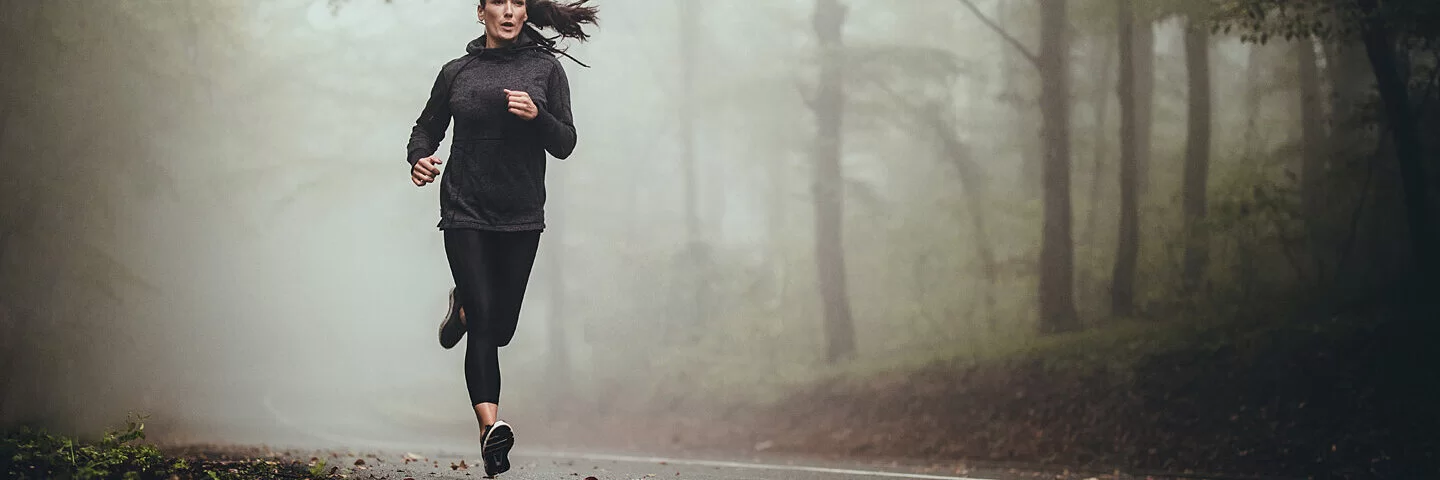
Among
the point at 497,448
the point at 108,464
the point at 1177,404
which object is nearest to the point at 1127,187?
the point at 1177,404

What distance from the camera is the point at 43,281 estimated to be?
14.4 metres

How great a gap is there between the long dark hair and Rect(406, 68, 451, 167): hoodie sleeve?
0.57 meters

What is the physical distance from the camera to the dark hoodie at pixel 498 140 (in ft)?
18.4

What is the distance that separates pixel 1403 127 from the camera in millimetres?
12969

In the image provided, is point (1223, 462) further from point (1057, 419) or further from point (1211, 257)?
point (1211, 257)

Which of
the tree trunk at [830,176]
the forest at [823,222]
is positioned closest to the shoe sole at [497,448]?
the forest at [823,222]

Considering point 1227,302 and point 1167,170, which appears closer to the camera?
point 1227,302

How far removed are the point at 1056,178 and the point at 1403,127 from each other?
4.27 m

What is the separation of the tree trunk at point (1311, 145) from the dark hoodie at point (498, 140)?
36.4 feet

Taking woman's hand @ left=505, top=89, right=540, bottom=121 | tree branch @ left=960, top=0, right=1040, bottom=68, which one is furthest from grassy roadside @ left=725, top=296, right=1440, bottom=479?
woman's hand @ left=505, top=89, right=540, bottom=121

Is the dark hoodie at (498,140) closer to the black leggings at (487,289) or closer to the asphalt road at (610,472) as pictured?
the black leggings at (487,289)

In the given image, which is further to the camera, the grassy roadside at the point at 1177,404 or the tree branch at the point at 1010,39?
the tree branch at the point at 1010,39

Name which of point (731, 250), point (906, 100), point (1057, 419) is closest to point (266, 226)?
point (731, 250)

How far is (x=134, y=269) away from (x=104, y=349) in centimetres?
134
